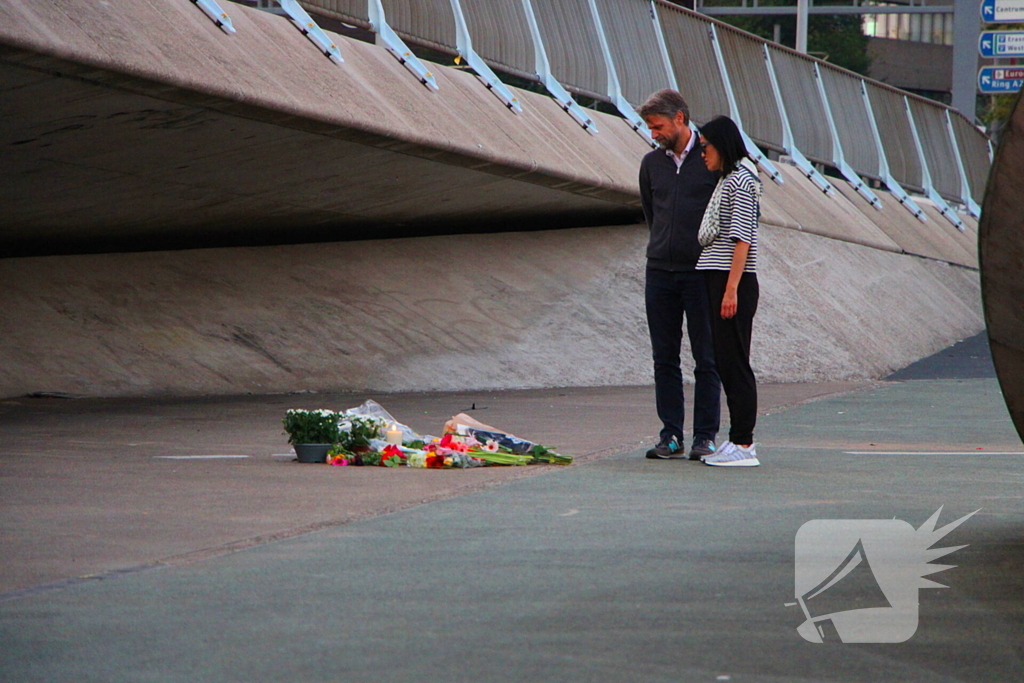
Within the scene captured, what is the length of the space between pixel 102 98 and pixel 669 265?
3.65 meters

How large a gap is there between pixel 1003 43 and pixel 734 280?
69.2ft

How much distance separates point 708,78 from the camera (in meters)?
18.2

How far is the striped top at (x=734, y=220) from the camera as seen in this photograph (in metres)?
7.07

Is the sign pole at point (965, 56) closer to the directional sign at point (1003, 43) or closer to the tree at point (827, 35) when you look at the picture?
the directional sign at point (1003, 43)

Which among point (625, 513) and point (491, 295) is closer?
point (625, 513)

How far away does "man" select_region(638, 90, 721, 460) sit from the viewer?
743cm

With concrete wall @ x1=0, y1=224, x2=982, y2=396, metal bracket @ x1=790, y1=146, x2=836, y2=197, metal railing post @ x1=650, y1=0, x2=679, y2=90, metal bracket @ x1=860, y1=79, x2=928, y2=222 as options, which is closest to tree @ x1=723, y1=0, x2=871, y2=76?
metal bracket @ x1=860, y1=79, x2=928, y2=222

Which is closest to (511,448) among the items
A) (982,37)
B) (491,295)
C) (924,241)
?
(491,295)

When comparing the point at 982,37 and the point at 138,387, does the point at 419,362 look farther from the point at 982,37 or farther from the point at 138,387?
the point at 982,37

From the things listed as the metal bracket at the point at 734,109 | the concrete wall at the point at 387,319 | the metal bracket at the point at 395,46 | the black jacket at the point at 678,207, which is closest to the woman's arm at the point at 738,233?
the black jacket at the point at 678,207

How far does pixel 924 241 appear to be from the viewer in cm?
2103

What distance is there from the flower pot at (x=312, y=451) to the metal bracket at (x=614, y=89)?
9.86 meters

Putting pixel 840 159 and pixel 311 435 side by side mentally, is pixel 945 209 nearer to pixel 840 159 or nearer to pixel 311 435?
pixel 840 159

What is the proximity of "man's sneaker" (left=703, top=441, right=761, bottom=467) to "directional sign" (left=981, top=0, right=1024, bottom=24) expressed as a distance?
20388 mm
